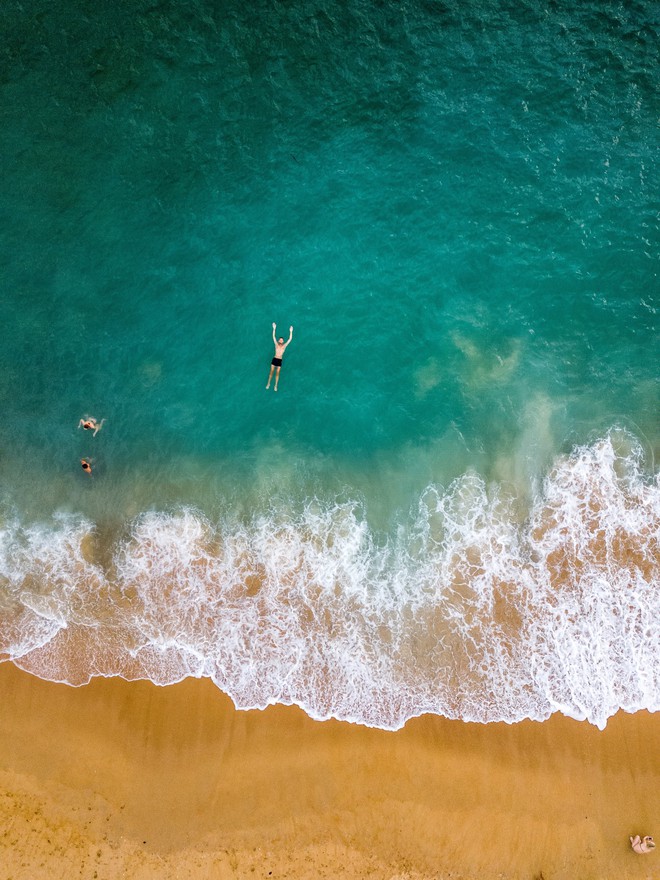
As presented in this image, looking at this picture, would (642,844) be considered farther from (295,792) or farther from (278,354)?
(278,354)

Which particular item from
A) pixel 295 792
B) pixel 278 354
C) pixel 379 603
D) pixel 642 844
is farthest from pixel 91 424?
pixel 642 844

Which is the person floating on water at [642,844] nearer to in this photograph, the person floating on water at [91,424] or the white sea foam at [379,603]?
the white sea foam at [379,603]

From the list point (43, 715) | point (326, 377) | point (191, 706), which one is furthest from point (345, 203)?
point (43, 715)

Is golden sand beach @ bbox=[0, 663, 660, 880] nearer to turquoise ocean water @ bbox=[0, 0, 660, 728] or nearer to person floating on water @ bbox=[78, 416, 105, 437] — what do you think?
turquoise ocean water @ bbox=[0, 0, 660, 728]

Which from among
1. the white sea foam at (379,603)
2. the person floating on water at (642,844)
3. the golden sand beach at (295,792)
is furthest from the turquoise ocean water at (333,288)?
the person floating on water at (642,844)

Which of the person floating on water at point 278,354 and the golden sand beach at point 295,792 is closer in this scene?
the golden sand beach at point 295,792
